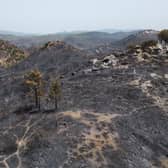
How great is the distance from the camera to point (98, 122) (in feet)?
209

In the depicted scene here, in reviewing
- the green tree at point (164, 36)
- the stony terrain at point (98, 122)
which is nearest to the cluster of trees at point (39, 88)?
the stony terrain at point (98, 122)

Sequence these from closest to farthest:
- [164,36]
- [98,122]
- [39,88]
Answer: [98,122]
[39,88]
[164,36]

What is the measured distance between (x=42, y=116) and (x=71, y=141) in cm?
1549

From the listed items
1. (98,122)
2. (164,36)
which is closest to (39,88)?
(98,122)

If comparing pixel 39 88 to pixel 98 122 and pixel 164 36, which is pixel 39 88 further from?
pixel 164 36

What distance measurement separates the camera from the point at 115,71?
93188 mm

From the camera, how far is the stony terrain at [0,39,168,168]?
54.2 m

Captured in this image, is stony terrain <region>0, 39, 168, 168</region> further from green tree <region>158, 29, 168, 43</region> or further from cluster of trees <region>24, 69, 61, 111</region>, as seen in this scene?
green tree <region>158, 29, 168, 43</region>

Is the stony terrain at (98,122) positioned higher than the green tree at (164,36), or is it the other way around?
the green tree at (164,36)

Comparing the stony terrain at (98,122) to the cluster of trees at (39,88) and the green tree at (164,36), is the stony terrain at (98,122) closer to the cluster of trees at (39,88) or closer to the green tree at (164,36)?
the cluster of trees at (39,88)

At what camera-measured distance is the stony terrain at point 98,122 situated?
54250 millimetres

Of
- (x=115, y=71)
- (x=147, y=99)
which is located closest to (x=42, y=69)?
(x=115, y=71)

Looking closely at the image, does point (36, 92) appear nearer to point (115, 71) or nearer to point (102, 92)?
point (102, 92)

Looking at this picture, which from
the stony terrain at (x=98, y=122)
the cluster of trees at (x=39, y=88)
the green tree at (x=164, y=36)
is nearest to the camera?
the stony terrain at (x=98, y=122)
